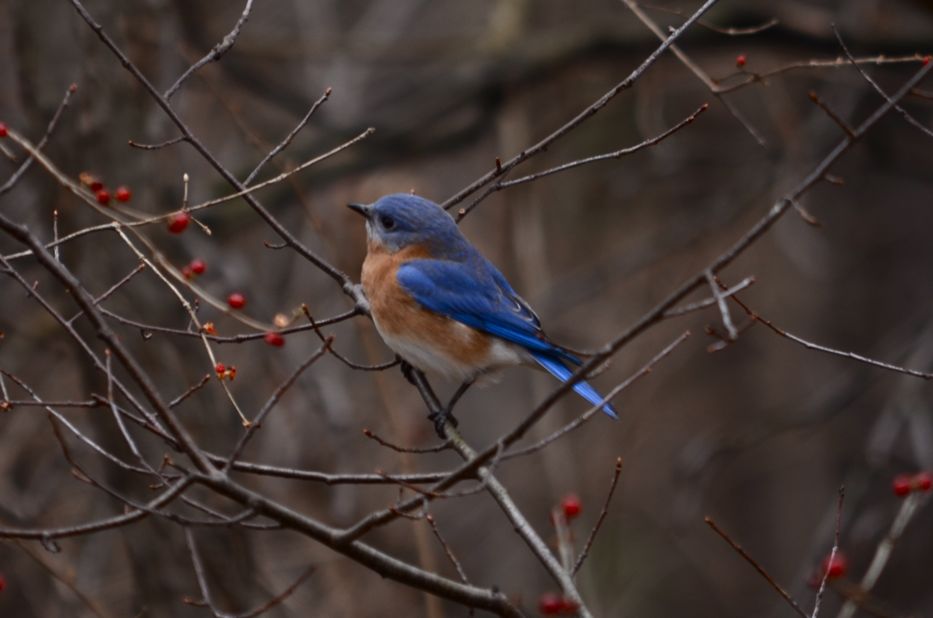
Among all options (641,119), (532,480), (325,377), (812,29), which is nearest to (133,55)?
(325,377)

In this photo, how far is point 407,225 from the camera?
448 cm

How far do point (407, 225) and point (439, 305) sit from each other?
347 millimetres

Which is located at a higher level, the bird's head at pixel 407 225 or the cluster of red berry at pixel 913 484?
the bird's head at pixel 407 225

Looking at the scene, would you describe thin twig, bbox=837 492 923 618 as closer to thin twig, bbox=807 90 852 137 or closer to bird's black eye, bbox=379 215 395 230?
thin twig, bbox=807 90 852 137

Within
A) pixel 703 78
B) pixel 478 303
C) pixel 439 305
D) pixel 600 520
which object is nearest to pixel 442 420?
pixel 439 305

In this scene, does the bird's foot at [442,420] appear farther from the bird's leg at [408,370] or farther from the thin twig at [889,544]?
the thin twig at [889,544]

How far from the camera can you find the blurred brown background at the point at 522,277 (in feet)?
17.3

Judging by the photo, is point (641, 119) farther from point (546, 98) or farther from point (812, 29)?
point (546, 98)

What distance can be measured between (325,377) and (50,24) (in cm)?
266

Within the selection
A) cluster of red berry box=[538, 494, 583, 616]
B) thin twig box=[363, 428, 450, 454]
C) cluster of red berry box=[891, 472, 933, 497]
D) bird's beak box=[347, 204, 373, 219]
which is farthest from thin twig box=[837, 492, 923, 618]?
bird's beak box=[347, 204, 373, 219]

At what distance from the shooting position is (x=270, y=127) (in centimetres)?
809

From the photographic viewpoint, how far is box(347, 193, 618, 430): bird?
14.0 feet

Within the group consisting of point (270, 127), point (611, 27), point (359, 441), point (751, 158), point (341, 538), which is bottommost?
point (341, 538)

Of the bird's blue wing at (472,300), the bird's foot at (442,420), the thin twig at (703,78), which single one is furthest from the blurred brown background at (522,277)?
the thin twig at (703,78)
